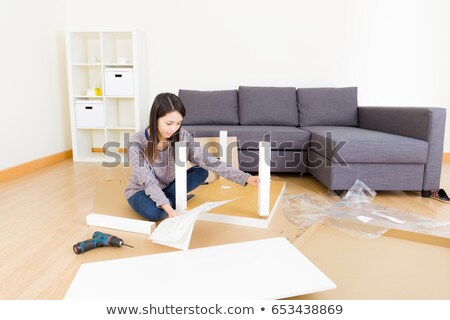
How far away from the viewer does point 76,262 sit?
3.91ft

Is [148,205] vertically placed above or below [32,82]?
below

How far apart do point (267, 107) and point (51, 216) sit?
1940 mm

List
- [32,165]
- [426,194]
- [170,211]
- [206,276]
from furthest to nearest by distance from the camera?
[32,165], [426,194], [170,211], [206,276]

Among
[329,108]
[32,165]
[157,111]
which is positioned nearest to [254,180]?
[157,111]

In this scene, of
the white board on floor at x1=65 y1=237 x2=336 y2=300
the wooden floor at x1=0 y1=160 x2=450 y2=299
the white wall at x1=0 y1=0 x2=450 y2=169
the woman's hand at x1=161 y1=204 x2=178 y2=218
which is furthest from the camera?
the white wall at x1=0 y1=0 x2=450 y2=169

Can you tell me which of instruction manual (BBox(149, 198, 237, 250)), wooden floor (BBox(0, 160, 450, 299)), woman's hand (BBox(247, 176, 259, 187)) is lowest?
wooden floor (BBox(0, 160, 450, 299))

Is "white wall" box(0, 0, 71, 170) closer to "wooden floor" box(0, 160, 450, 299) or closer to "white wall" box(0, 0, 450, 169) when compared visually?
"white wall" box(0, 0, 450, 169)

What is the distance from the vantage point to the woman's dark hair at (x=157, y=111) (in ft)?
4.58

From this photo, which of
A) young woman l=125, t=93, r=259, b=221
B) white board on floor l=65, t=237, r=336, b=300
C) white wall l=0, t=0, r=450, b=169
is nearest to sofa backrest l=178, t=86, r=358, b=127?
white wall l=0, t=0, r=450, b=169

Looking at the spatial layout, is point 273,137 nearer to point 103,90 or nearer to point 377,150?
point 377,150

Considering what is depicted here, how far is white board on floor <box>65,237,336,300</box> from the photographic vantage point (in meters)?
0.88

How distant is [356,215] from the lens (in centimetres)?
171

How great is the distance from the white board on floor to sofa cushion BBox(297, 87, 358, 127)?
2020 millimetres

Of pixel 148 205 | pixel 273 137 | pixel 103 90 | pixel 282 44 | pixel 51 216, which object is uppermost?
pixel 282 44
